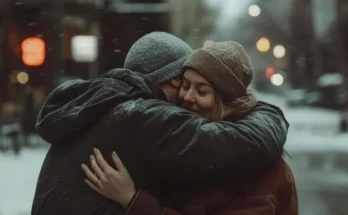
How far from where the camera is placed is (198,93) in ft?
7.74

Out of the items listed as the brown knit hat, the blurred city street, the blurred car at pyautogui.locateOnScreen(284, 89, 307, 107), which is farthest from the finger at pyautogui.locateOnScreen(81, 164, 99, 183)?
the blurred car at pyautogui.locateOnScreen(284, 89, 307, 107)

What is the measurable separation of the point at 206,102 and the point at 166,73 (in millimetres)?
183

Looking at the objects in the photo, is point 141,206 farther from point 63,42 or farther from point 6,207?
point 63,42

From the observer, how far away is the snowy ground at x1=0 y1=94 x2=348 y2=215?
12203 mm

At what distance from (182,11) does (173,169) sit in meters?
19.5

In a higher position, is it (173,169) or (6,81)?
(173,169)

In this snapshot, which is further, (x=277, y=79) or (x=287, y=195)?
(x=277, y=79)

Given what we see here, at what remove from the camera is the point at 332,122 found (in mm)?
30484

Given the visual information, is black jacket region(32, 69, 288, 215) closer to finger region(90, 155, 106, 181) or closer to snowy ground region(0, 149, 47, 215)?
finger region(90, 155, 106, 181)

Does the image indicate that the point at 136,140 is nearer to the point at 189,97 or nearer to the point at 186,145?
the point at 186,145

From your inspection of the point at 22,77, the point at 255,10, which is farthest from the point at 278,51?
the point at 22,77

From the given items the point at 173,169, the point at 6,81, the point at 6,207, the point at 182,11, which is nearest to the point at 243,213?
the point at 173,169

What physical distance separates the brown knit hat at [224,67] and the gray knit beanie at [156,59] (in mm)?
79

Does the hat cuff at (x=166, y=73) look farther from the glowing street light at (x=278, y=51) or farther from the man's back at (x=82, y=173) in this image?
the glowing street light at (x=278, y=51)
